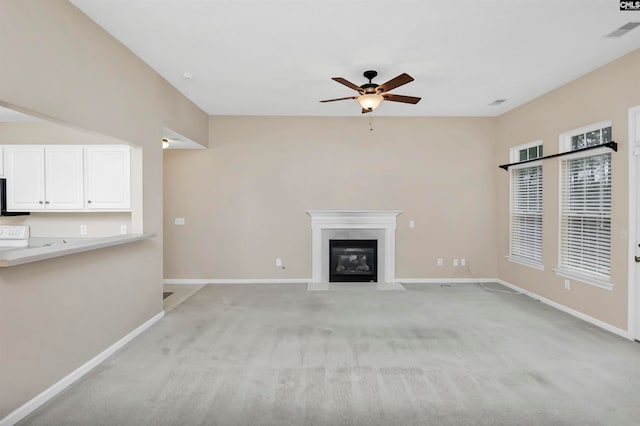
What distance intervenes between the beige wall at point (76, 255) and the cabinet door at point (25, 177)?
1404 millimetres

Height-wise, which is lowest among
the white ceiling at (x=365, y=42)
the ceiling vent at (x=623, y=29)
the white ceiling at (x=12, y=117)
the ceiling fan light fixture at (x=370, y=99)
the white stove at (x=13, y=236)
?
the white stove at (x=13, y=236)

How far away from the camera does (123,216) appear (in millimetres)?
4285

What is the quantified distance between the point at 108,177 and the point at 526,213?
5.97 meters

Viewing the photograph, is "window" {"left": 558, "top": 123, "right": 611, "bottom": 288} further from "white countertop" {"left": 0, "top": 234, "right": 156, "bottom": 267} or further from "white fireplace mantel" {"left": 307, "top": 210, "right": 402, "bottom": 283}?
"white countertop" {"left": 0, "top": 234, "right": 156, "bottom": 267}

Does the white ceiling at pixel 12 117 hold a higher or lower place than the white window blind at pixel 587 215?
higher

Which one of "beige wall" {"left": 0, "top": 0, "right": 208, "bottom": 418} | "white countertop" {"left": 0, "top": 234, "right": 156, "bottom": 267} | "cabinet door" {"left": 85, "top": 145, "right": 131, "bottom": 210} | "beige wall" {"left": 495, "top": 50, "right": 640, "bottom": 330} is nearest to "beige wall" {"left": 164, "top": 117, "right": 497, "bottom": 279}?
"beige wall" {"left": 495, "top": 50, "right": 640, "bottom": 330}

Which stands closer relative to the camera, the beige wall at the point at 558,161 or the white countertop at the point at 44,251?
the white countertop at the point at 44,251

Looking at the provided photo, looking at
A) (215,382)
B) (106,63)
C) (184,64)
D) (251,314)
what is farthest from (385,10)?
(251,314)

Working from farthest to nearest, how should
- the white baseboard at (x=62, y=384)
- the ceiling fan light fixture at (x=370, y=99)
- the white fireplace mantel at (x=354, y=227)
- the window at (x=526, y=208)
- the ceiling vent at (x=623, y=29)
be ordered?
the white fireplace mantel at (x=354, y=227)
the window at (x=526, y=208)
the ceiling fan light fixture at (x=370, y=99)
the ceiling vent at (x=623, y=29)
the white baseboard at (x=62, y=384)

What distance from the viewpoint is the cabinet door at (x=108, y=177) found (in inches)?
151

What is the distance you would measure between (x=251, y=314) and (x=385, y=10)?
3.58 metres

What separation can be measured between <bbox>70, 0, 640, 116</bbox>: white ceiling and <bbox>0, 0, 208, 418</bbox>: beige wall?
330 mm

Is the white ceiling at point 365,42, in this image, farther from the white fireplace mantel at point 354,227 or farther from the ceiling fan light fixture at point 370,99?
the white fireplace mantel at point 354,227

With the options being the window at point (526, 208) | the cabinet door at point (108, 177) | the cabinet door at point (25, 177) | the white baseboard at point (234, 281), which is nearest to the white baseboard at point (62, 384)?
the cabinet door at point (108, 177)
